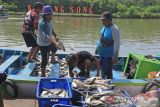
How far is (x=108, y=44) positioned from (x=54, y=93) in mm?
1732

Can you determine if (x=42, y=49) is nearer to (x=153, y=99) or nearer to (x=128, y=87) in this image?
(x=128, y=87)

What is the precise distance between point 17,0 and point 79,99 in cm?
6032

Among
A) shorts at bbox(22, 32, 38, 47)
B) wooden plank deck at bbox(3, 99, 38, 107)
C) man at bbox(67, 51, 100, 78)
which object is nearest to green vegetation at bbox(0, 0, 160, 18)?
shorts at bbox(22, 32, 38, 47)

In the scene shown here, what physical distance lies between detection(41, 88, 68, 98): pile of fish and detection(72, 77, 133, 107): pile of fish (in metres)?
0.24

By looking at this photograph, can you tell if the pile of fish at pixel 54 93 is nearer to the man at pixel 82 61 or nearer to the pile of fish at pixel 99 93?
the pile of fish at pixel 99 93

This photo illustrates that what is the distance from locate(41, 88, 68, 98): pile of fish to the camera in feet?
21.0

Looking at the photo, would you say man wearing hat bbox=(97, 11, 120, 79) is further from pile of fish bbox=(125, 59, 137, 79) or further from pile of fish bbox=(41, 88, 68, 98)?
pile of fish bbox=(41, 88, 68, 98)

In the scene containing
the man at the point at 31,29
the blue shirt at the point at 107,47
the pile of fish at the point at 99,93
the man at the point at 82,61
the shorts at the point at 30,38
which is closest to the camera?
the pile of fish at the point at 99,93

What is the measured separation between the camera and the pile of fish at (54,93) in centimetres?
641

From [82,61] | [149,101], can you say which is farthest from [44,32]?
[149,101]

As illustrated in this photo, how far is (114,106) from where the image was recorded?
5.91 m

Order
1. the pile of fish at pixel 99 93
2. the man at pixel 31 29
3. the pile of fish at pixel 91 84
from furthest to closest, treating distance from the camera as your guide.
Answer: the man at pixel 31 29 → the pile of fish at pixel 91 84 → the pile of fish at pixel 99 93

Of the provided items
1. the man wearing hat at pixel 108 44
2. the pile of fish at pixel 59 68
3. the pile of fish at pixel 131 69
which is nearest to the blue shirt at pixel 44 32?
the pile of fish at pixel 59 68

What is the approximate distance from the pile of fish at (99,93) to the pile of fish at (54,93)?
240 millimetres
